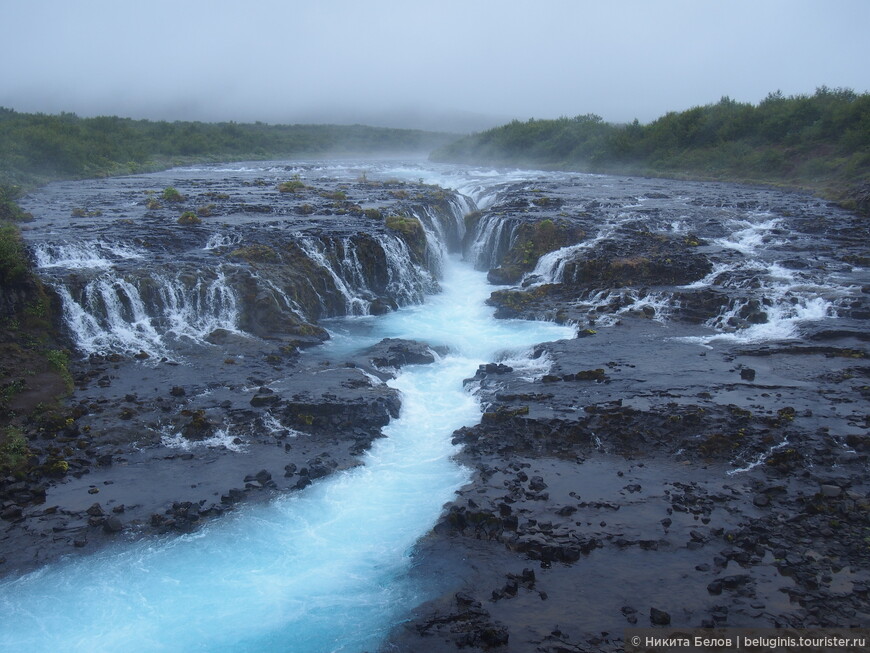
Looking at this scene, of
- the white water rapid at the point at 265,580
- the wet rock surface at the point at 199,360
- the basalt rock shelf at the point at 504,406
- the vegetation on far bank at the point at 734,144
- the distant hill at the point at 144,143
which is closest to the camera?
the white water rapid at the point at 265,580

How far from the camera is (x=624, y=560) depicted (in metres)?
11.0

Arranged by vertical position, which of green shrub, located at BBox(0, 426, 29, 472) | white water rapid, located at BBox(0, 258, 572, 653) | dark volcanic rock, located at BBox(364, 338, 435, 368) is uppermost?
dark volcanic rock, located at BBox(364, 338, 435, 368)

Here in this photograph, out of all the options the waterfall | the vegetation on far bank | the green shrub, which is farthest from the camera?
the vegetation on far bank

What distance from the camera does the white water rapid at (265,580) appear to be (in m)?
10.1

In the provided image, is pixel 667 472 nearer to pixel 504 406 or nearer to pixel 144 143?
pixel 504 406

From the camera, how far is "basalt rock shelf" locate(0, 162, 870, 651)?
1052 centimetres

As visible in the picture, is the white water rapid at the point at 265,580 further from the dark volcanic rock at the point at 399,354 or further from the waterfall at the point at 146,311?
the waterfall at the point at 146,311

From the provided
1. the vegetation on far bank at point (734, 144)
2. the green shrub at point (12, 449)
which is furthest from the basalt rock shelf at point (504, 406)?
the vegetation on far bank at point (734, 144)

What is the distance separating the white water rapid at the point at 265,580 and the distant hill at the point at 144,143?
131 feet

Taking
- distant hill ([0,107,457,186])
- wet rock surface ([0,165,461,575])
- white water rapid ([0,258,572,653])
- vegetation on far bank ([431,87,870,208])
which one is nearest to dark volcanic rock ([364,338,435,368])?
wet rock surface ([0,165,461,575])

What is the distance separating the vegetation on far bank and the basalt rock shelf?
66.3 feet

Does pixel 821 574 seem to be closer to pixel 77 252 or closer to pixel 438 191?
pixel 77 252

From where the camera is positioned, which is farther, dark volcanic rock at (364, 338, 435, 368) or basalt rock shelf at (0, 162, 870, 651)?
dark volcanic rock at (364, 338, 435, 368)

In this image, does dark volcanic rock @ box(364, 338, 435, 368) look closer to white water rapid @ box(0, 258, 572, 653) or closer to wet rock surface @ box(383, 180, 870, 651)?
wet rock surface @ box(383, 180, 870, 651)
